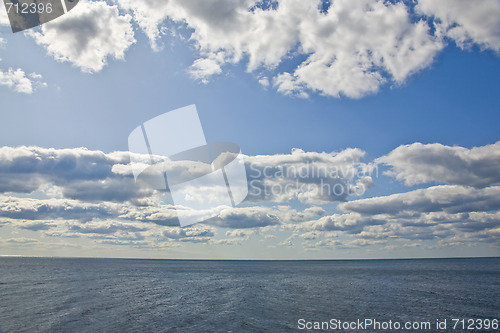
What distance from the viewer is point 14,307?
1393 inches

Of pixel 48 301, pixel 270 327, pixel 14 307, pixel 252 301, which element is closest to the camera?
pixel 270 327

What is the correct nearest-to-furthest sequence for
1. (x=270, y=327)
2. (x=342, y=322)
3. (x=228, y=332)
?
1. (x=228, y=332)
2. (x=270, y=327)
3. (x=342, y=322)

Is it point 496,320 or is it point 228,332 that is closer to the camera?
point 228,332

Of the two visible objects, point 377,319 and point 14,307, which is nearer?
point 377,319

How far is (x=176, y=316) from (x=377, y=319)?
22077 millimetres

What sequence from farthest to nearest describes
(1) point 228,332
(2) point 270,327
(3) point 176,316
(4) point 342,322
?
(3) point 176,316
(4) point 342,322
(2) point 270,327
(1) point 228,332

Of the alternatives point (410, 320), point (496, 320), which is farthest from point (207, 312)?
point (496, 320)

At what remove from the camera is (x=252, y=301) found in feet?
140

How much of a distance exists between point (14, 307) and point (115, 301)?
1138 centimetres

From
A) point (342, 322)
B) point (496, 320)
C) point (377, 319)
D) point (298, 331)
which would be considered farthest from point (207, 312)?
point (496, 320)

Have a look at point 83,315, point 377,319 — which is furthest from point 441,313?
point 83,315

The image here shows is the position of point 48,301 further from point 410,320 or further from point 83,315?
point 410,320

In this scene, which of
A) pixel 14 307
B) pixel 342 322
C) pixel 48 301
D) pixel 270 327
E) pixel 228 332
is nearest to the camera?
pixel 228 332

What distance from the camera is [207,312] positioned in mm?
34781
